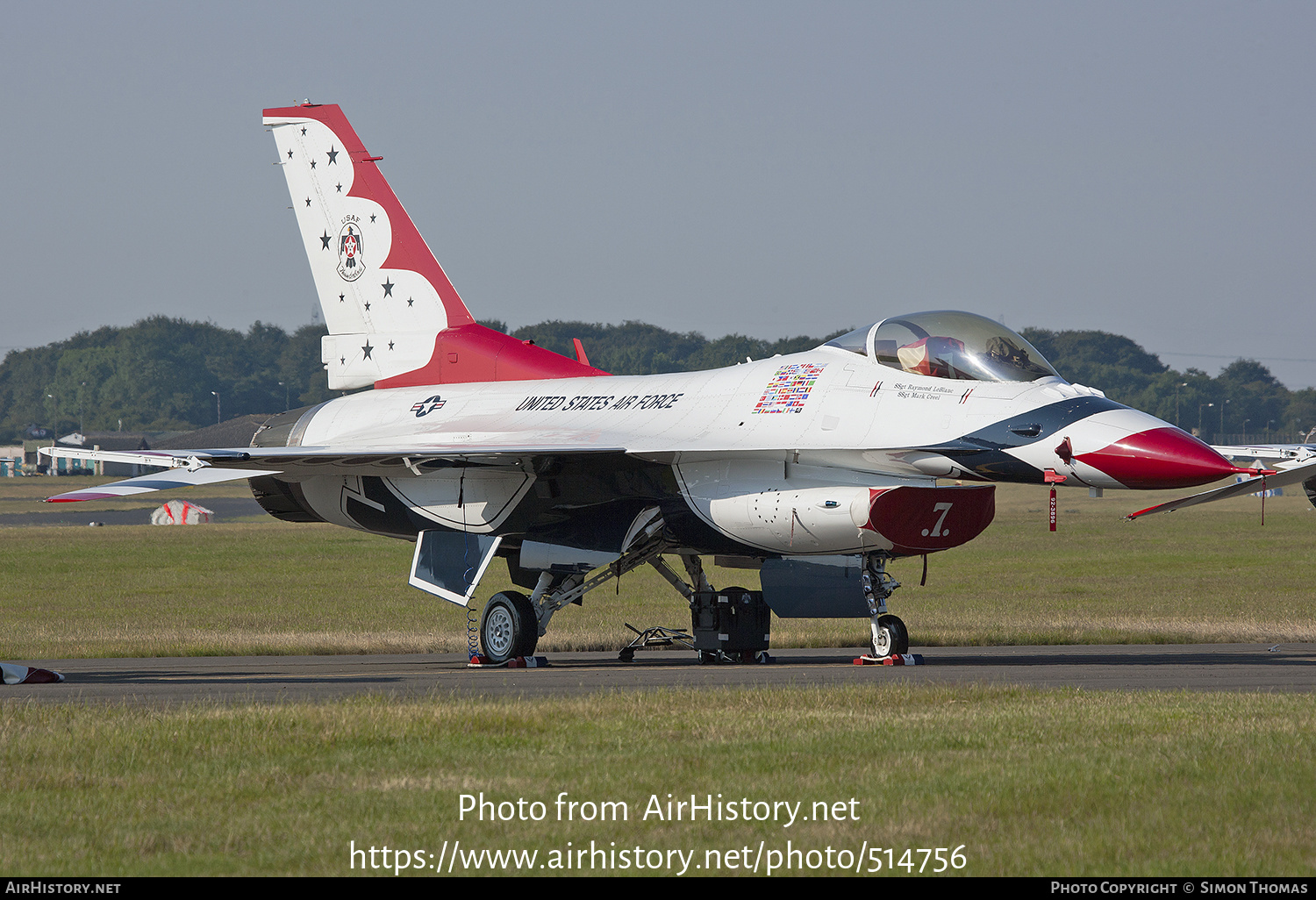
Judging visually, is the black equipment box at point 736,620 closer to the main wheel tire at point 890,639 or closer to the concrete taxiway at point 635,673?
the concrete taxiway at point 635,673

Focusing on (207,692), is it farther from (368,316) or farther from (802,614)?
(368,316)

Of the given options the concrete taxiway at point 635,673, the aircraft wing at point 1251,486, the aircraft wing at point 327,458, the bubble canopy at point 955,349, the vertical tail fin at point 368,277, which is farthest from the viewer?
the vertical tail fin at point 368,277

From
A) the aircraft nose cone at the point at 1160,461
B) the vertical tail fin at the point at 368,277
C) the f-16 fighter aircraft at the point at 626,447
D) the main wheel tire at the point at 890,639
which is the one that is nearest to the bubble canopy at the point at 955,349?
the f-16 fighter aircraft at the point at 626,447

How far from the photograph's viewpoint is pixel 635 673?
14.9 metres

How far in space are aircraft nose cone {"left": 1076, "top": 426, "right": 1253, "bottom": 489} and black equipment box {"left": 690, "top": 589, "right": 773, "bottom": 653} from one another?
4.86 m

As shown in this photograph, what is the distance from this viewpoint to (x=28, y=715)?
33.3 feet

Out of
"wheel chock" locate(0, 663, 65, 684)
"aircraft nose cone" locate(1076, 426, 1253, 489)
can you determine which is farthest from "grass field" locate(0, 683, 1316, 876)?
"wheel chock" locate(0, 663, 65, 684)

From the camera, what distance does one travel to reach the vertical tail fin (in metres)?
19.8

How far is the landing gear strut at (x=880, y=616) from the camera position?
15.1m

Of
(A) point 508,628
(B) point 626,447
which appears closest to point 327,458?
(A) point 508,628

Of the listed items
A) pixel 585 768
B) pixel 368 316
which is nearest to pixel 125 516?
pixel 368 316

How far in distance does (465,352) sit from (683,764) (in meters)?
12.3

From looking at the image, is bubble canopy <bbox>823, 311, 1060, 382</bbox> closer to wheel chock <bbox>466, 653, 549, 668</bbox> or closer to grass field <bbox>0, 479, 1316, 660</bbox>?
wheel chock <bbox>466, 653, 549, 668</bbox>

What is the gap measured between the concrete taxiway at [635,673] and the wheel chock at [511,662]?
0.26 metres
